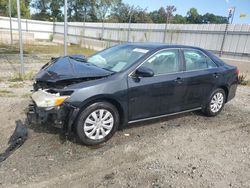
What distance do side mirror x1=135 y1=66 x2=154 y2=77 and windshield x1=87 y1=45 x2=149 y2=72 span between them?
193 mm

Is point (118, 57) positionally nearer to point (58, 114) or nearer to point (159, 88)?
point (159, 88)

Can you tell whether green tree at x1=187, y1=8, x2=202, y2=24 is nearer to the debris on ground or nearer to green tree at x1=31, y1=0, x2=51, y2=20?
green tree at x1=31, y1=0, x2=51, y2=20

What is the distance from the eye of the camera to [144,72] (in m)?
3.93

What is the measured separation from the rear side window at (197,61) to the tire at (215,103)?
602 millimetres

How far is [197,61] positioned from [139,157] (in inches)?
95.1

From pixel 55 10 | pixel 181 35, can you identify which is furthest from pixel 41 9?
pixel 181 35

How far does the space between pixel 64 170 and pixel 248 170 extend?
249cm

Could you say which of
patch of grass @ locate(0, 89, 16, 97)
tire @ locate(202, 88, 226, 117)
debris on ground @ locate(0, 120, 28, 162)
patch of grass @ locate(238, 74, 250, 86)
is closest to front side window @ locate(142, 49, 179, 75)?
tire @ locate(202, 88, 226, 117)

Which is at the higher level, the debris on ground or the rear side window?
the rear side window

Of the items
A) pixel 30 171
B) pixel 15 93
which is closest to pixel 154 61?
pixel 30 171

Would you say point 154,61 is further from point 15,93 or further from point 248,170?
point 15,93

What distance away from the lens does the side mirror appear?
394 cm

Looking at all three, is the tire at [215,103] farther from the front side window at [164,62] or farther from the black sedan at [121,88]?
the front side window at [164,62]

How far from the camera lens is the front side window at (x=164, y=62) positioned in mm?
4266
